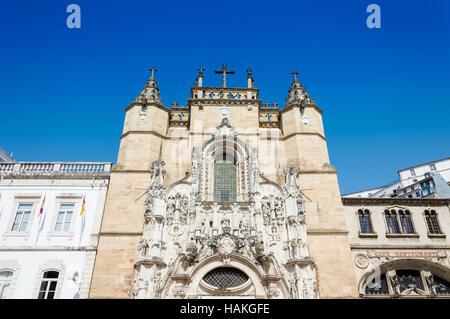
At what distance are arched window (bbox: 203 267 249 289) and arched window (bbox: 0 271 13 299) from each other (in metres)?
9.44

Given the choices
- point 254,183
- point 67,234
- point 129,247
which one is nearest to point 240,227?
point 254,183

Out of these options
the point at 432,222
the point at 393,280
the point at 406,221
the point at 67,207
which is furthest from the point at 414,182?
the point at 67,207

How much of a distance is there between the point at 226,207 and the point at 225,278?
11.9 feet

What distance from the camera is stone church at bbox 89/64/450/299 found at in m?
15.9

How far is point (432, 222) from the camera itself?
63.5 ft

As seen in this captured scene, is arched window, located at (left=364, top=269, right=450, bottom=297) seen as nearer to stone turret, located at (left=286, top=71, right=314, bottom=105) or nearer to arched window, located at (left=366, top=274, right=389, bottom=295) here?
arched window, located at (left=366, top=274, right=389, bottom=295)

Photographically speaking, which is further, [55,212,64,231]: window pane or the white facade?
the white facade

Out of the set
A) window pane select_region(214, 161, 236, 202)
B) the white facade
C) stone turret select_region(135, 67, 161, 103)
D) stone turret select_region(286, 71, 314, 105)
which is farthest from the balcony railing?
the white facade

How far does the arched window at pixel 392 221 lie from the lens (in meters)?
19.0

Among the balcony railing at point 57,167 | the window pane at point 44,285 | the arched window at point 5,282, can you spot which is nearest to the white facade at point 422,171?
the balcony railing at point 57,167

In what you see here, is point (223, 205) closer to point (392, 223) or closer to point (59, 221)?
point (59, 221)

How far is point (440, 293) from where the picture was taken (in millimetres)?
17672

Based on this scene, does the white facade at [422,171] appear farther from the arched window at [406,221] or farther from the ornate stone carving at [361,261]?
Answer: the ornate stone carving at [361,261]
